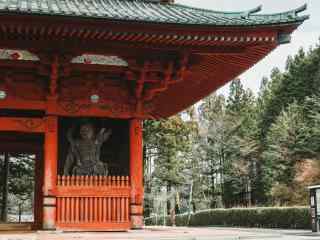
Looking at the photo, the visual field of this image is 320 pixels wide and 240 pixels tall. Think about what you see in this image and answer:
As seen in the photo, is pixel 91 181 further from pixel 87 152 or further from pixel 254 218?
pixel 254 218

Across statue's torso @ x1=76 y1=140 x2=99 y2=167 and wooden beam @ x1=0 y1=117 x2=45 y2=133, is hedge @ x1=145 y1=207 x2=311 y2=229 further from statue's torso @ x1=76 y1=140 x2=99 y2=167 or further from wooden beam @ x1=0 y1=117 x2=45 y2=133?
wooden beam @ x1=0 y1=117 x2=45 y2=133

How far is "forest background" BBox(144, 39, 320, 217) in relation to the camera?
48531 mm

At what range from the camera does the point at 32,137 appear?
17.1 m

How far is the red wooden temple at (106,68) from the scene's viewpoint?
11734mm

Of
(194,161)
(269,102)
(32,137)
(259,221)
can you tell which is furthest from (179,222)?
(32,137)

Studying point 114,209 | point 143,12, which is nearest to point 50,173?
point 114,209

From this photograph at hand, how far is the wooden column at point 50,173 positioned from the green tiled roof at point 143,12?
2767 mm

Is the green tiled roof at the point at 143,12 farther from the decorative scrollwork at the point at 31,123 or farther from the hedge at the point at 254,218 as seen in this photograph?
the hedge at the point at 254,218

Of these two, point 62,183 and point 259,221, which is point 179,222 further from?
point 62,183

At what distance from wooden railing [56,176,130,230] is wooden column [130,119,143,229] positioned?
149mm

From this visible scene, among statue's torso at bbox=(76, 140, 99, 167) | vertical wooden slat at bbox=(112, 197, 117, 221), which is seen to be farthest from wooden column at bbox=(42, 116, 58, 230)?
vertical wooden slat at bbox=(112, 197, 117, 221)

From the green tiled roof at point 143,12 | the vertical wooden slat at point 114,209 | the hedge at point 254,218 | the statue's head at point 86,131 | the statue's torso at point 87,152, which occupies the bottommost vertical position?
the hedge at point 254,218

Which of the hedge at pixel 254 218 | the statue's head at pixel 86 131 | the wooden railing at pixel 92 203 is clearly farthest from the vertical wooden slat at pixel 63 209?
the hedge at pixel 254 218

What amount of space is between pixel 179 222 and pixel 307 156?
1423 cm
